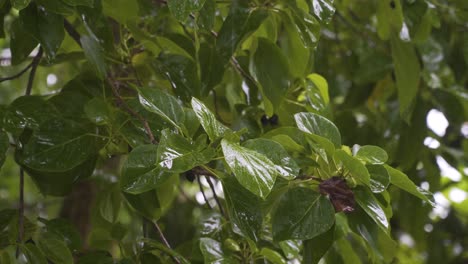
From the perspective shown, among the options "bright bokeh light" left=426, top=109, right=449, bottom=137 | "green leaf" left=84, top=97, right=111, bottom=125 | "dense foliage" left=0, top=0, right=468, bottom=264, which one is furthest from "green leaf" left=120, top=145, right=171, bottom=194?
"bright bokeh light" left=426, top=109, right=449, bottom=137

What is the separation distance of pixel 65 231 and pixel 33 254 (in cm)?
11

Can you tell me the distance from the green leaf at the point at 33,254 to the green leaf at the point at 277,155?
0.26 metres

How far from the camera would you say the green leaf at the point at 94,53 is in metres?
0.80

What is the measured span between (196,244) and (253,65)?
0.23 meters

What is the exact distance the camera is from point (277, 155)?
676 millimetres

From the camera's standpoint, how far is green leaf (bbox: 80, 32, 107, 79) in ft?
2.62

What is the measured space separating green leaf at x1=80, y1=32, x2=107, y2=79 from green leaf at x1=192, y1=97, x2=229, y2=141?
0.19 meters

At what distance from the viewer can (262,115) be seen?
3.19 feet

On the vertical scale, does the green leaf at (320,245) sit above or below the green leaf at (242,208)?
below

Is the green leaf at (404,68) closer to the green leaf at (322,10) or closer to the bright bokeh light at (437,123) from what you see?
the green leaf at (322,10)

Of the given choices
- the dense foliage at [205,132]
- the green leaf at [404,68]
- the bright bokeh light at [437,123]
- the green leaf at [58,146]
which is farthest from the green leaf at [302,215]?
the bright bokeh light at [437,123]

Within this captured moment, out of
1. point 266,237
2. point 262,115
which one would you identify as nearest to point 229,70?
point 262,115

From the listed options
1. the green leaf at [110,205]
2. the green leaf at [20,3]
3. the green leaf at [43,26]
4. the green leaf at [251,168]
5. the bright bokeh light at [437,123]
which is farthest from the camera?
the bright bokeh light at [437,123]

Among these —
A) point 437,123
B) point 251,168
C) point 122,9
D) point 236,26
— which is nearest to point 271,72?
point 236,26
